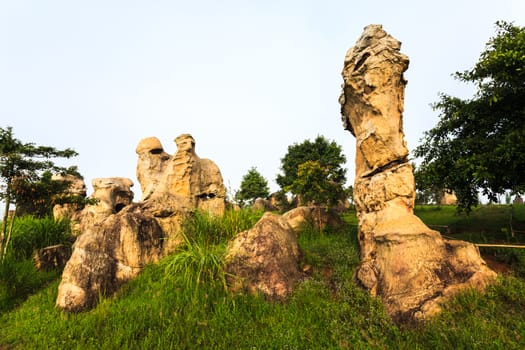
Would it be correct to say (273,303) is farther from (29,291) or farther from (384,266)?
(29,291)

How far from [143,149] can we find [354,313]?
1548cm

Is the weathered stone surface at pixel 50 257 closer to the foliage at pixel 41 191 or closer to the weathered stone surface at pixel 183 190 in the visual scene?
the foliage at pixel 41 191

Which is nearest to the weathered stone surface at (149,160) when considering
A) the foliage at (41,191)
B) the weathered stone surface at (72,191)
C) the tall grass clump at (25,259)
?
the tall grass clump at (25,259)

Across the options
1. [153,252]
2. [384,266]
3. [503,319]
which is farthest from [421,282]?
[153,252]

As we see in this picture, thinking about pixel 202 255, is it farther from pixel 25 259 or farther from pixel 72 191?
pixel 72 191

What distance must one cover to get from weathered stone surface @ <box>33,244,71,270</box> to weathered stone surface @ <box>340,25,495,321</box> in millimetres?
9818

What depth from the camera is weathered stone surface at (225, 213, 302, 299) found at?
19.7 ft

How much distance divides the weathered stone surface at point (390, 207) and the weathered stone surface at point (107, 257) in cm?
637

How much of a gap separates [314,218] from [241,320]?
9.09 meters

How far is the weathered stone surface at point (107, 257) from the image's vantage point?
5793mm

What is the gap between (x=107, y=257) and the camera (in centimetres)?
671

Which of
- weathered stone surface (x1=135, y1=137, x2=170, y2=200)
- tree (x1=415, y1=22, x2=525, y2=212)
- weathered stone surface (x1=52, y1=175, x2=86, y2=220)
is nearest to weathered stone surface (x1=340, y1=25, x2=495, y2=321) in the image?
tree (x1=415, y1=22, x2=525, y2=212)

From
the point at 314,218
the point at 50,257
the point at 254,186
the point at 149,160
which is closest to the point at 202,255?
the point at 50,257

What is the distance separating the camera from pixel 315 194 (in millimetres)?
13750
